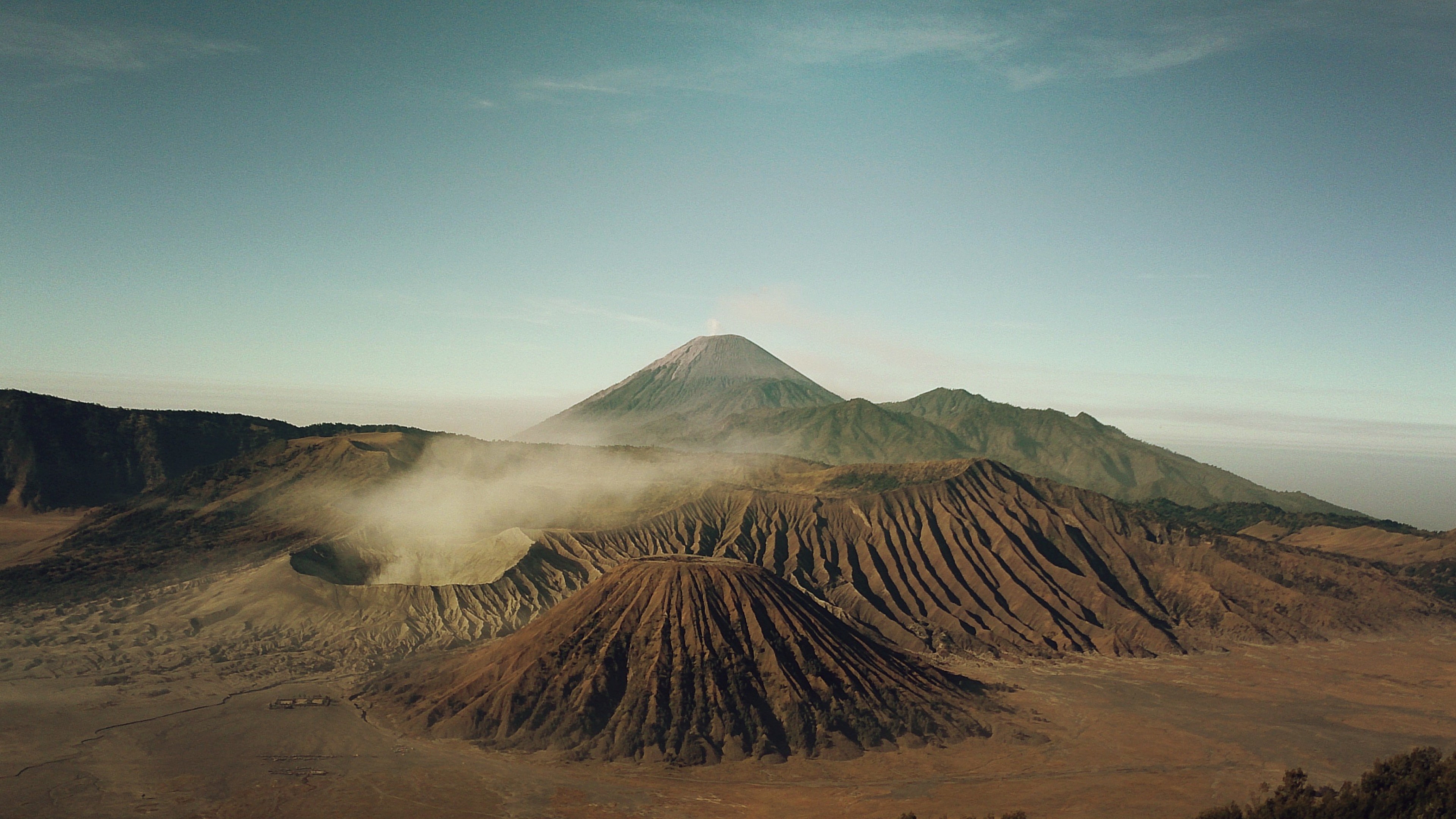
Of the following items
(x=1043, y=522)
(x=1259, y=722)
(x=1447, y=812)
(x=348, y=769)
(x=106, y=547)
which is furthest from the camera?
(x=1043, y=522)

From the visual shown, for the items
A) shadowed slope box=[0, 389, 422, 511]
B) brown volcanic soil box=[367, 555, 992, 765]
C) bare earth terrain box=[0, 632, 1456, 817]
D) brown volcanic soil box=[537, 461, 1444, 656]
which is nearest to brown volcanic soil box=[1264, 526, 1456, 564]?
brown volcanic soil box=[537, 461, 1444, 656]

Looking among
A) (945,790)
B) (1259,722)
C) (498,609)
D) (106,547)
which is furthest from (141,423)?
(1259,722)

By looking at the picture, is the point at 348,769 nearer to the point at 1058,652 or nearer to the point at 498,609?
the point at 498,609

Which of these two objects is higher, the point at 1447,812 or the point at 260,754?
the point at 1447,812

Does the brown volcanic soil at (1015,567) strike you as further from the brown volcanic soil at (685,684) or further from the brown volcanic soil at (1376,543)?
Answer: the brown volcanic soil at (685,684)

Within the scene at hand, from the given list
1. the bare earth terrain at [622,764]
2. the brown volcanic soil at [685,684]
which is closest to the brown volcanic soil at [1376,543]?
the bare earth terrain at [622,764]

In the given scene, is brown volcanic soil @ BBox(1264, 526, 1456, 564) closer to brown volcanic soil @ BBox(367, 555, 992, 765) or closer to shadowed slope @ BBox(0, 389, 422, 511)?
brown volcanic soil @ BBox(367, 555, 992, 765)
